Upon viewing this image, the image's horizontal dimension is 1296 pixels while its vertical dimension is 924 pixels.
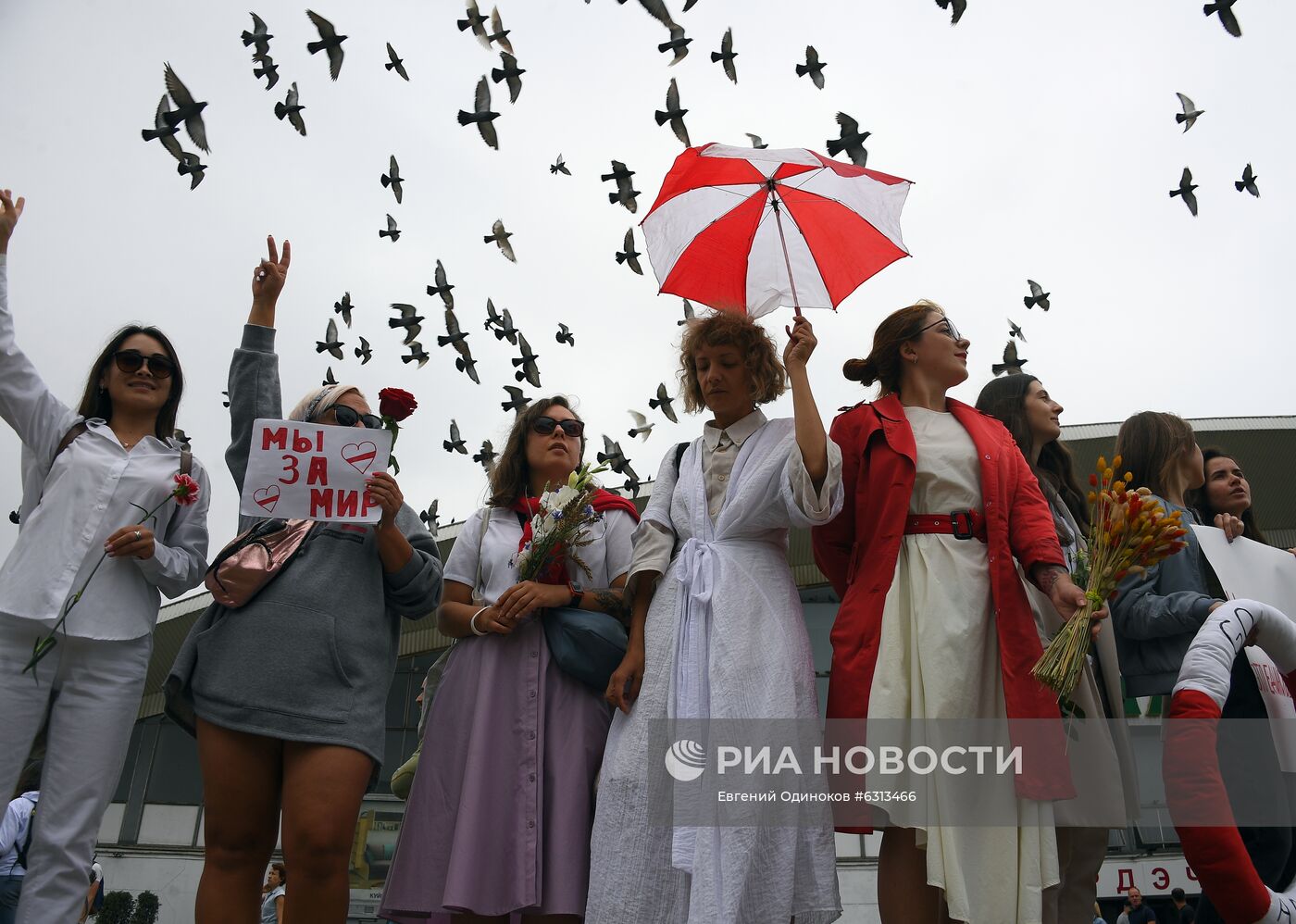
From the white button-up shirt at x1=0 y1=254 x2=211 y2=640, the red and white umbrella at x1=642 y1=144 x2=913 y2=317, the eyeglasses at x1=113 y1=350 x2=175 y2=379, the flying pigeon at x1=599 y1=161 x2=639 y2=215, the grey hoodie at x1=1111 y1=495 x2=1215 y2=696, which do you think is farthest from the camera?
the flying pigeon at x1=599 y1=161 x2=639 y2=215

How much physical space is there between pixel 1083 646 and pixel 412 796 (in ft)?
6.72

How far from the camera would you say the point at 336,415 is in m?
3.62

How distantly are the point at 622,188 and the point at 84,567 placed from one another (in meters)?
11.1

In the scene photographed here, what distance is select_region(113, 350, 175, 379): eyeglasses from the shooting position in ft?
11.8

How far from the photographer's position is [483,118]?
1228cm

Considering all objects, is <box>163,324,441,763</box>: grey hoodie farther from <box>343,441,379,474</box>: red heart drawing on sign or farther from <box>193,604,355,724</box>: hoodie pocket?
<box>343,441,379,474</box>: red heart drawing on sign

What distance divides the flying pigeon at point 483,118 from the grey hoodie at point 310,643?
9.28m

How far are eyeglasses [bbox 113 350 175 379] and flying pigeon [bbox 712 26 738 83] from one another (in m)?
8.38

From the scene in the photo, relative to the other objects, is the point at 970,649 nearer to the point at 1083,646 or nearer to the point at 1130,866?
the point at 1083,646

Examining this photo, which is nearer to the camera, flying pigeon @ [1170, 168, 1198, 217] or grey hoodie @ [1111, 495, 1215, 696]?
grey hoodie @ [1111, 495, 1215, 696]

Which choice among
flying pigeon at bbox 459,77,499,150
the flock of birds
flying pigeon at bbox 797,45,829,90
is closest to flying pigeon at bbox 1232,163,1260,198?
the flock of birds

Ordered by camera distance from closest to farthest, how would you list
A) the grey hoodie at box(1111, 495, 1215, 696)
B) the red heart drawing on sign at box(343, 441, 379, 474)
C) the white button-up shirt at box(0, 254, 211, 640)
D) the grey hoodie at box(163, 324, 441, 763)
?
the grey hoodie at box(163, 324, 441, 763) → the white button-up shirt at box(0, 254, 211, 640) → the red heart drawing on sign at box(343, 441, 379, 474) → the grey hoodie at box(1111, 495, 1215, 696)

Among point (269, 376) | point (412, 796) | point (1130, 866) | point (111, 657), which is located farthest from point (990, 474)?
point (1130, 866)

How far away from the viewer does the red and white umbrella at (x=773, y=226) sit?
375cm
